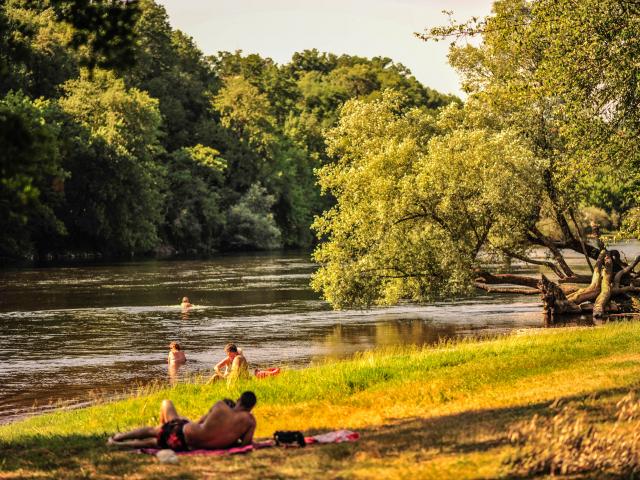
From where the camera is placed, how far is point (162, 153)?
113062mm

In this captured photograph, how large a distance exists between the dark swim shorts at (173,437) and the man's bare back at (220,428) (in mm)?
89

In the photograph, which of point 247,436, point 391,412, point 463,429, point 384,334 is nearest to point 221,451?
point 247,436

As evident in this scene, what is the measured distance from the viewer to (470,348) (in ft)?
85.7

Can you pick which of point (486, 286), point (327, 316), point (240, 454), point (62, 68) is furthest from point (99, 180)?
point (240, 454)

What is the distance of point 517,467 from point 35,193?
6.43 meters

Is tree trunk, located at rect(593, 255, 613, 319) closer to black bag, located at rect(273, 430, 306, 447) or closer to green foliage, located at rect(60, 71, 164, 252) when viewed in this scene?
black bag, located at rect(273, 430, 306, 447)

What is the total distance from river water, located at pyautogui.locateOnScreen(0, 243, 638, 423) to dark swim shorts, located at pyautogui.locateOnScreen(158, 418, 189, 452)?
11.9 meters

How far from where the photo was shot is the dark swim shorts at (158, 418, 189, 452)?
13992 millimetres

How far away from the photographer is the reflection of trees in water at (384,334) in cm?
3772

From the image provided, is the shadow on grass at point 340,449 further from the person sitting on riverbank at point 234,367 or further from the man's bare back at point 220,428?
the person sitting on riverbank at point 234,367

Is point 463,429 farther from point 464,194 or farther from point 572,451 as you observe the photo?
point 464,194

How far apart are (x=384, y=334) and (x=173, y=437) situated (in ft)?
91.3

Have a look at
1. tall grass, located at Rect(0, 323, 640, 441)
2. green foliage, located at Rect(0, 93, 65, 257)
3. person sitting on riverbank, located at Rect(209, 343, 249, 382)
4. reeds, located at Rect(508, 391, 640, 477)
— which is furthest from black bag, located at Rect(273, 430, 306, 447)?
person sitting on riverbank, located at Rect(209, 343, 249, 382)

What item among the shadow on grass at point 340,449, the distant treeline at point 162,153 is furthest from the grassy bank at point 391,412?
the distant treeline at point 162,153
